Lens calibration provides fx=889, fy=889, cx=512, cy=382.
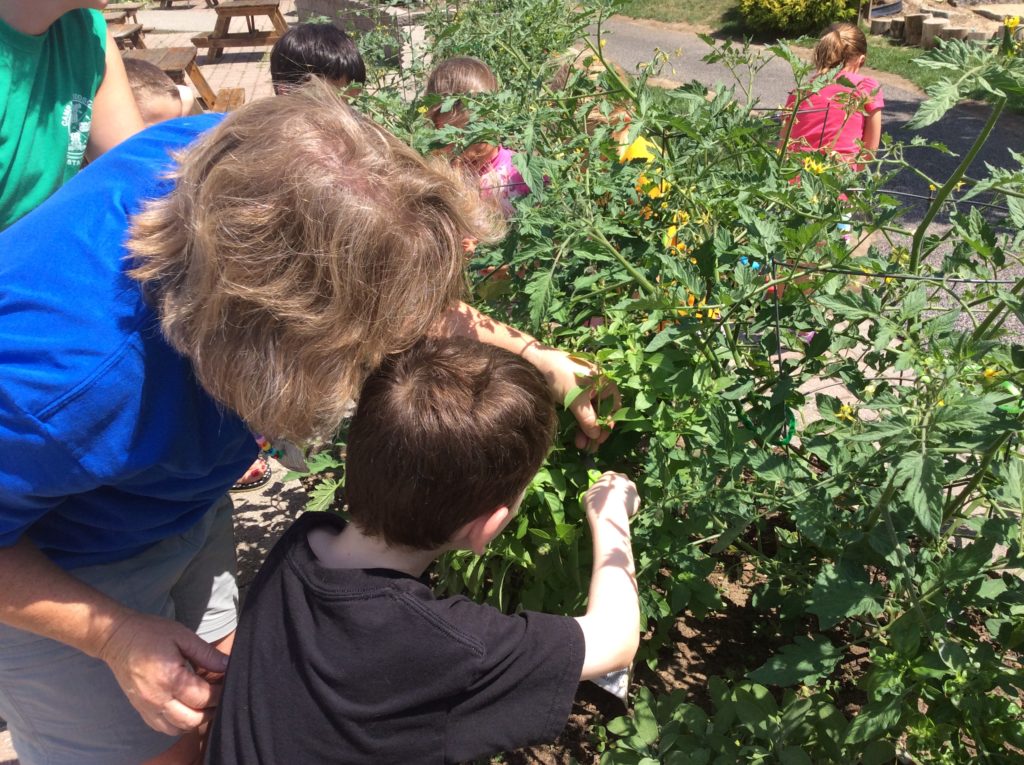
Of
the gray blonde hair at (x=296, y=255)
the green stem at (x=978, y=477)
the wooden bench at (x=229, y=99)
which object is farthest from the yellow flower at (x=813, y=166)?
the wooden bench at (x=229, y=99)

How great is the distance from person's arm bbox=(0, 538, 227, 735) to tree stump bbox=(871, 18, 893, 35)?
13143mm

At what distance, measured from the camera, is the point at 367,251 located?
3.62 ft

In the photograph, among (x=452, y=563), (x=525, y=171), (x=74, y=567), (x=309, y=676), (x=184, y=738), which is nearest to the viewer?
(x=309, y=676)

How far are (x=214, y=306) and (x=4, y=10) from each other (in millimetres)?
1128

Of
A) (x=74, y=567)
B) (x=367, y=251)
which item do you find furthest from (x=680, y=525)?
(x=74, y=567)

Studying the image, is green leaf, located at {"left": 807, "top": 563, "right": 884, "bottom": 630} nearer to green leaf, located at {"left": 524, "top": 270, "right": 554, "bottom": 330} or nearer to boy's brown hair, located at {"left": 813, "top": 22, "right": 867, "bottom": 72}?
green leaf, located at {"left": 524, "top": 270, "right": 554, "bottom": 330}

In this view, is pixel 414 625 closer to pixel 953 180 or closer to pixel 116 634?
pixel 116 634

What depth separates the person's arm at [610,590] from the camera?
1299mm

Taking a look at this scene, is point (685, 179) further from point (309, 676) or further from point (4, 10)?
point (4, 10)

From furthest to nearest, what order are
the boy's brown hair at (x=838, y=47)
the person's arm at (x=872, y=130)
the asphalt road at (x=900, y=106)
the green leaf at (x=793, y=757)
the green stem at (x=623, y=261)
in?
the asphalt road at (x=900, y=106) < the boy's brown hair at (x=838, y=47) < the person's arm at (x=872, y=130) < the green stem at (x=623, y=261) < the green leaf at (x=793, y=757)

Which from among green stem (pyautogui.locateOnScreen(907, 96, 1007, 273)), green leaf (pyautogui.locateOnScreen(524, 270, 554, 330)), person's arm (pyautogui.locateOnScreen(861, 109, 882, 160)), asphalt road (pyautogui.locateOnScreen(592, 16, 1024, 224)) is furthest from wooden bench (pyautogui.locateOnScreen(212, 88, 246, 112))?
green stem (pyautogui.locateOnScreen(907, 96, 1007, 273))

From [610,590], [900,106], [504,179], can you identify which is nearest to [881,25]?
[900,106]

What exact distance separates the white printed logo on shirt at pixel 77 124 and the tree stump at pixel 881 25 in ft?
41.0

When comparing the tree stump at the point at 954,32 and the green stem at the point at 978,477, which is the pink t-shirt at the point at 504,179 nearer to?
the green stem at the point at 978,477
